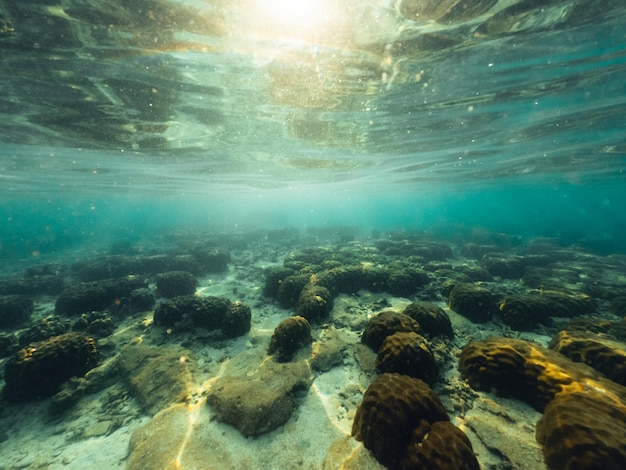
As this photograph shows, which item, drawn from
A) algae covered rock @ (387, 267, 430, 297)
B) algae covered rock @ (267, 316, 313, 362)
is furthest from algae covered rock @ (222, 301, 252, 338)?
algae covered rock @ (387, 267, 430, 297)

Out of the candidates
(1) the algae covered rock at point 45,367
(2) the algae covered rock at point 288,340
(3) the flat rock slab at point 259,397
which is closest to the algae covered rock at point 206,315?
(2) the algae covered rock at point 288,340

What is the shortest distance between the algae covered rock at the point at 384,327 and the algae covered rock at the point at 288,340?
1.57 metres

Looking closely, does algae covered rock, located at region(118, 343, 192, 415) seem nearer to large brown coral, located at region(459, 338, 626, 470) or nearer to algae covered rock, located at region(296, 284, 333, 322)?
algae covered rock, located at region(296, 284, 333, 322)

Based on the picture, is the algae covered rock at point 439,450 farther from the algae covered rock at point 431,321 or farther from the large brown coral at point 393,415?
Answer: the algae covered rock at point 431,321

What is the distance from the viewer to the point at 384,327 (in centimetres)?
579

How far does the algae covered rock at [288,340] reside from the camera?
6.08 meters

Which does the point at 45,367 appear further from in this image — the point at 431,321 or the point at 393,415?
the point at 431,321

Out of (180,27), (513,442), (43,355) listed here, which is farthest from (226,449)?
(180,27)

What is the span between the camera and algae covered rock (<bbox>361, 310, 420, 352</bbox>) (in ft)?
18.8

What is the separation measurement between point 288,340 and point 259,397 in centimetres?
173

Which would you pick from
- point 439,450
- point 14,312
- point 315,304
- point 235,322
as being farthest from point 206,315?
point 14,312

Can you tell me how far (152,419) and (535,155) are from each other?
30.5 metres

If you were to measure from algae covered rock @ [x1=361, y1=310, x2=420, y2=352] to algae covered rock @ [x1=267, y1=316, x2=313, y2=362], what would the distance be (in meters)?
1.57

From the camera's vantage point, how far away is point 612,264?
55.0ft
